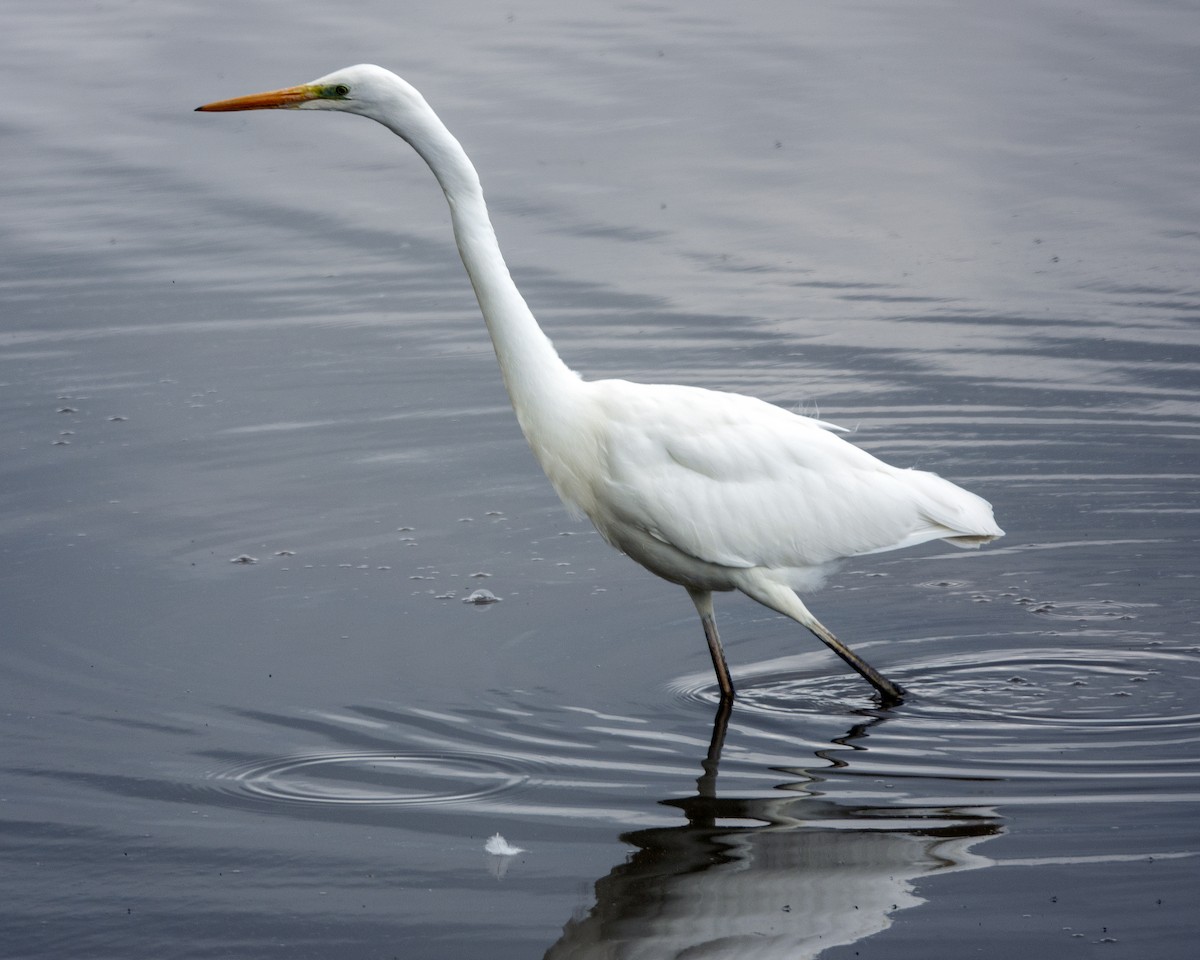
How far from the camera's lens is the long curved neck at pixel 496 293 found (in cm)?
518

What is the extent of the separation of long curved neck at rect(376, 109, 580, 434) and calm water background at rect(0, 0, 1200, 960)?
89 cm

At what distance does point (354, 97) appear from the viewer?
5.17m

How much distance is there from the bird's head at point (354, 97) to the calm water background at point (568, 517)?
1.76 m

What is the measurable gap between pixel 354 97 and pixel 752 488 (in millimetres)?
1703

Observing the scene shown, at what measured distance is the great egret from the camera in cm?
521

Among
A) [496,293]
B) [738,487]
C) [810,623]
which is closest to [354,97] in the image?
[496,293]

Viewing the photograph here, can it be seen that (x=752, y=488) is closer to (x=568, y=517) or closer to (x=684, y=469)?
(x=684, y=469)

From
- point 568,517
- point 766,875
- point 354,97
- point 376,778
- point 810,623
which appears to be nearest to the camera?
point 766,875

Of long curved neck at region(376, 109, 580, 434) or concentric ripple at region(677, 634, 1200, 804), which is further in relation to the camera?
long curved neck at region(376, 109, 580, 434)

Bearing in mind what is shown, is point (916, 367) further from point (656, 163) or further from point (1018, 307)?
point (656, 163)

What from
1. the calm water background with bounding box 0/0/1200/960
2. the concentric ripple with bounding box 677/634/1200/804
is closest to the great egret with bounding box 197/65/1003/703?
the concentric ripple with bounding box 677/634/1200/804

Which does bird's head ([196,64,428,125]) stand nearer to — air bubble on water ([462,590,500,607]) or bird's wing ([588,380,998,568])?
bird's wing ([588,380,998,568])

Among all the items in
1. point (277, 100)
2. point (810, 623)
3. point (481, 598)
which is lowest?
point (481, 598)

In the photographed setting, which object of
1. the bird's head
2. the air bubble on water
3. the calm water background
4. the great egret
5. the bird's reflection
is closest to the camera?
the bird's reflection
